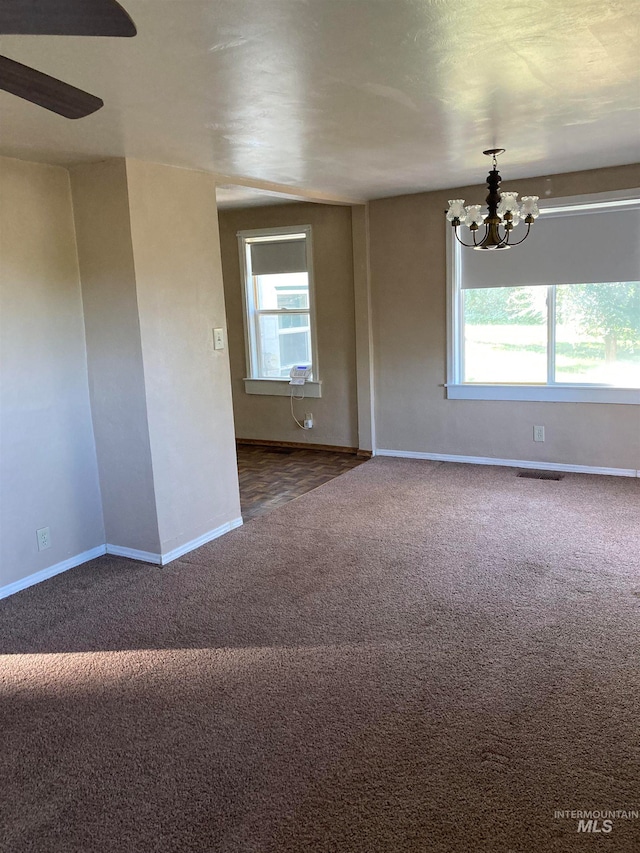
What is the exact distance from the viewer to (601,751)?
2139mm

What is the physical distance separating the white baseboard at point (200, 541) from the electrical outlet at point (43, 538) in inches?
25.4

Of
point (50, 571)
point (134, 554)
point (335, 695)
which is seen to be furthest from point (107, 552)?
point (335, 695)

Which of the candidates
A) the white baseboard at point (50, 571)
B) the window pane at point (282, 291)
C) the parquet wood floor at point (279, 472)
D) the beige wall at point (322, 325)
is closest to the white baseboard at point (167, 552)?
the white baseboard at point (50, 571)

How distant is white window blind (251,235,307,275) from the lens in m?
6.48

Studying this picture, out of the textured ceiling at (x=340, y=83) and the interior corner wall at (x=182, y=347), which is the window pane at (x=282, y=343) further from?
the textured ceiling at (x=340, y=83)

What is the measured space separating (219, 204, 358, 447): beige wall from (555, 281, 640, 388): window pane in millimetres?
1908

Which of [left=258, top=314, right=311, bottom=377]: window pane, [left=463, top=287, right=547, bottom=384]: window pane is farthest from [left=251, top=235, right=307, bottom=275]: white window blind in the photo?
[left=463, top=287, right=547, bottom=384]: window pane

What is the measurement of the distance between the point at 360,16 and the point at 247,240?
16.3 ft

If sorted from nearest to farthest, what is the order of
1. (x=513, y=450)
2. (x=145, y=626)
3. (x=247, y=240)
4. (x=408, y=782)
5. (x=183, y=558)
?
(x=408, y=782) < (x=145, y=626) < (x=183, y=558) < (x=513, y=450) < (x=247, y=240)

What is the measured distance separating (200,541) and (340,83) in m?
2.76

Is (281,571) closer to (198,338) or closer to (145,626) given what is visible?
(145,626)

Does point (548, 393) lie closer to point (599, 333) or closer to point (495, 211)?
point (599, 333)

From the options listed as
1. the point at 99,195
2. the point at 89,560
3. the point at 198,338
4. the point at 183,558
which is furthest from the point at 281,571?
the point at 99,195

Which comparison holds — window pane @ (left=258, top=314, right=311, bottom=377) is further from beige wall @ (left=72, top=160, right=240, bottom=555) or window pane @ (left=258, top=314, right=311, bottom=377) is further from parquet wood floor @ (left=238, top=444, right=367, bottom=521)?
beige wall @ (left=72, top=160, right=240, bottom=555)
